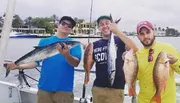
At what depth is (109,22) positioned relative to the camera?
3580mm

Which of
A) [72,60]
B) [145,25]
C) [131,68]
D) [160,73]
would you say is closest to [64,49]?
[72,60]

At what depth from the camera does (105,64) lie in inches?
142

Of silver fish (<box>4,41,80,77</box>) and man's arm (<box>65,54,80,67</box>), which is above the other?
silver fish (<box>4,41,80,77</box>)

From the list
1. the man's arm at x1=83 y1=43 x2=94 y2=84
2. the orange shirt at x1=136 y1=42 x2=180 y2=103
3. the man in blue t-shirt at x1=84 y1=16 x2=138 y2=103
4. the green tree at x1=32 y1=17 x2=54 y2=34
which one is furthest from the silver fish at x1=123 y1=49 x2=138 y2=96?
the green tree at x1=32 y1=17 x2=54 y2=34

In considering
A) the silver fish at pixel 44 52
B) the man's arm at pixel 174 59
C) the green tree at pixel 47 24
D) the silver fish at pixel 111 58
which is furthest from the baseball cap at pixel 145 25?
the green tree at pixel 47 24

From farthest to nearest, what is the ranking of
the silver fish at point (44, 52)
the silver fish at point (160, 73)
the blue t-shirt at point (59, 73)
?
the blue t-shirt at point (59, 73) < the silver fish at point (44, 52) < the silver fish at point (160, 73)

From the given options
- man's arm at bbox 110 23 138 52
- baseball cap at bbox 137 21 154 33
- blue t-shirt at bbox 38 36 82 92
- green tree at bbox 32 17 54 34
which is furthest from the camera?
green tree at bbox 32 17 54 34

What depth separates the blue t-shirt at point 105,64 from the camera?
360cm

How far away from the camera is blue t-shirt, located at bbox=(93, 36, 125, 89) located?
11.8 ft

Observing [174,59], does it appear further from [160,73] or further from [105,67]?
[105,67]

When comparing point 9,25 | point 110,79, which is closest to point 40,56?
point 9,25

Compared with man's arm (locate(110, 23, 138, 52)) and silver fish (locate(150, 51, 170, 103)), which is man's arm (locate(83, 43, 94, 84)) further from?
silver fish (locate(150, 51, 170, 103))

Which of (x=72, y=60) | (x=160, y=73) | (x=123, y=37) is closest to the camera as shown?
(x=160, y=73)

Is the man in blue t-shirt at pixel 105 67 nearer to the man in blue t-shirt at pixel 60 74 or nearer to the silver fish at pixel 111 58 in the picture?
the silver fish at pixel 111 58
